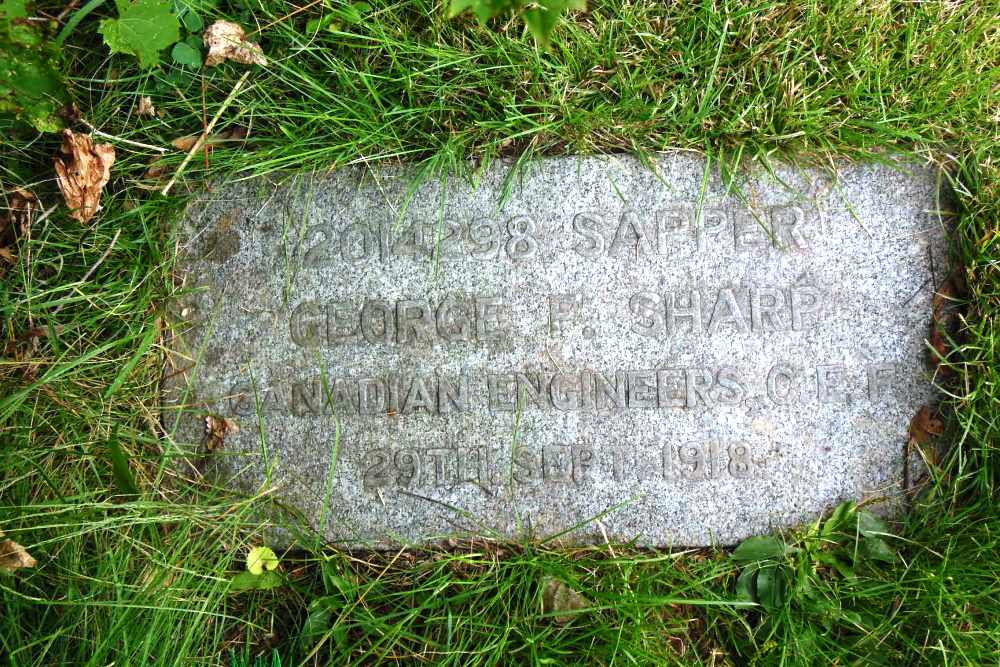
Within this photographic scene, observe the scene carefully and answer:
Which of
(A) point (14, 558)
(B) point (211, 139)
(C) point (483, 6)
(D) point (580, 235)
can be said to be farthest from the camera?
(B) point (211, 139)

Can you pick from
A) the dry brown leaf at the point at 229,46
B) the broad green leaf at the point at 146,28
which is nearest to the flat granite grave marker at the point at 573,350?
the dry brown leaf at the point at 229,46

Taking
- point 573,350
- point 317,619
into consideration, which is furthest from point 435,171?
point 317,619

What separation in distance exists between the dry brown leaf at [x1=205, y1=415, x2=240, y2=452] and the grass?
14cm

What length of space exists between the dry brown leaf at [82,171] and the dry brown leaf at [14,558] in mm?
947

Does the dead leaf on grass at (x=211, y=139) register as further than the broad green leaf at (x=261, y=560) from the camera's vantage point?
Yes

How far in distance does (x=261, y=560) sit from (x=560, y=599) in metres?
0.86

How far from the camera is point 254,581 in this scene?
189cm

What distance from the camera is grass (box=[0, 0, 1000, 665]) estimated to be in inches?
72.1

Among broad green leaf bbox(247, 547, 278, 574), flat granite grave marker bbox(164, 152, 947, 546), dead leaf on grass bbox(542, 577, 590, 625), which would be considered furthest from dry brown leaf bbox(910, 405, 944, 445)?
broad green leaf bbox(247, 547, 278, 574)

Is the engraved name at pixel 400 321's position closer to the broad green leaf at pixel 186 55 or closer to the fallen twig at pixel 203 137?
the fallen twig at pixel 203 137

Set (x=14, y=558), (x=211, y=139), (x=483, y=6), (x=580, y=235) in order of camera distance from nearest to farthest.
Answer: (x=483, y=6) < (x=14, y=558) < (x=580, y=235) < (x=211, y=139)

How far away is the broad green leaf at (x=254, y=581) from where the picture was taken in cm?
188

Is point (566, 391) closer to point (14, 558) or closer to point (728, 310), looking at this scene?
point (728, 310)

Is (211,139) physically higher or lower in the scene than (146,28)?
lower
